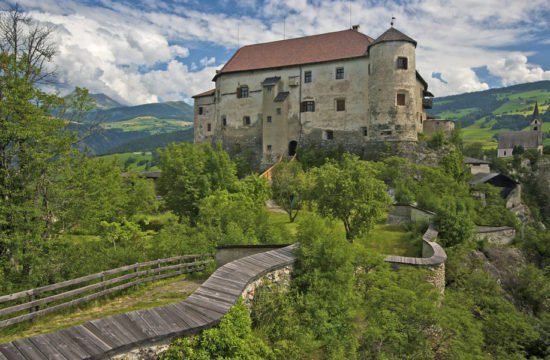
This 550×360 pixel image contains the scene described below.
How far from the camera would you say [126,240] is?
21.5m

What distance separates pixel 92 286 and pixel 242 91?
143 feet

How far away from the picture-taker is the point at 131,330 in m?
5.66

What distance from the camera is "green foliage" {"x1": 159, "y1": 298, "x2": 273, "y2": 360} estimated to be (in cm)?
601

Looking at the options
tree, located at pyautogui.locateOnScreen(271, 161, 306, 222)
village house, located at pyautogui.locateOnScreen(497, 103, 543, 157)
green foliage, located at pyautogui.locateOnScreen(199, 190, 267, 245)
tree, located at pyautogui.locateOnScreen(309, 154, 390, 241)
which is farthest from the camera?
village house, located at pyautogui.locateOnScreen(497, 103, 543, 157)

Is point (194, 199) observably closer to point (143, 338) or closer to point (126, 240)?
point (126, 240)

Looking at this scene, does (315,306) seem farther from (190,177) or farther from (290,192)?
(190,177)

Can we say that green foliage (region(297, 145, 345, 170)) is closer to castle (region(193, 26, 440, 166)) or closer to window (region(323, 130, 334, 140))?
castle (region(193, 26, 440, 166))

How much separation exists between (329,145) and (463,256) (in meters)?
25.6

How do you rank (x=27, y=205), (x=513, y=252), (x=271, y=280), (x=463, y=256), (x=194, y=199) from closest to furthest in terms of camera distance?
(x=271, y=280)
(x=27, y=205)
(x=463, y=256)
(x=513, y=252)
(x=194, y=199)

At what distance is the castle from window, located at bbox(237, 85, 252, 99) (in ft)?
0.41

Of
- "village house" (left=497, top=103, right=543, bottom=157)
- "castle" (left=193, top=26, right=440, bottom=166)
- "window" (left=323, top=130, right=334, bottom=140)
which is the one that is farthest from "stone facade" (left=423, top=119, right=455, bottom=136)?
"village house" (left=497, top=103, right=543, bottom=157)

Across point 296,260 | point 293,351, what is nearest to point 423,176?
point 296,260

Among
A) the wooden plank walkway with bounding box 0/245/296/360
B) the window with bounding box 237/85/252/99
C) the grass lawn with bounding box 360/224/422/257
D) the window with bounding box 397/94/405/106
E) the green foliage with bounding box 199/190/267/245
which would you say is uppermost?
the window with bounding box 237/85/252/99

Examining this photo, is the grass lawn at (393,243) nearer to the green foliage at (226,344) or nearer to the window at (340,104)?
the green foliage at (226,344)
